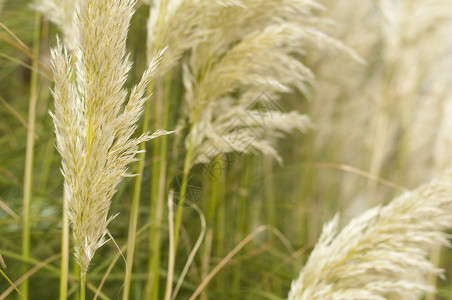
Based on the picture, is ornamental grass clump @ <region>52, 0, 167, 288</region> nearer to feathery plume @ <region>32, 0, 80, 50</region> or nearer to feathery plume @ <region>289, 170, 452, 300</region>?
feathery plume @ <region>32, 0, 80, 50</region>

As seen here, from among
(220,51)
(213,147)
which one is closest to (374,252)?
(213,147)

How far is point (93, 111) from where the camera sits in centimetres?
75

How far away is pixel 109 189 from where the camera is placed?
786 millimetres

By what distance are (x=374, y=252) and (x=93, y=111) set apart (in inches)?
29.3

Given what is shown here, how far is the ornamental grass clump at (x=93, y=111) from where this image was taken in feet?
2.40

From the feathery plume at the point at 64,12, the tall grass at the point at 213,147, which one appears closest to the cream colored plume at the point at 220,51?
the tall grass at the point at 213,147

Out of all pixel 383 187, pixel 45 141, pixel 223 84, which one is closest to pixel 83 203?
pixel 223 84

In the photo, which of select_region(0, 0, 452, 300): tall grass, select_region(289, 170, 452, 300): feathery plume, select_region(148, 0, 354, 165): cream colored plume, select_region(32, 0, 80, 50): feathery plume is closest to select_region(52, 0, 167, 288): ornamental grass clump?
select_region(0, 0, 452, 300): tall grass

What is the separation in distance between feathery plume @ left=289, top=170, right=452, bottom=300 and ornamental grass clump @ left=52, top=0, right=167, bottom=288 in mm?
526

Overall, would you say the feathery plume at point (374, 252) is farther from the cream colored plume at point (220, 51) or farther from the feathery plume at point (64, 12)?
the feathery plume at point (64, 12)

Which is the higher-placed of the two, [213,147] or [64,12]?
[64,12]

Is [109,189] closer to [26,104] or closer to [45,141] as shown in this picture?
[45,141]

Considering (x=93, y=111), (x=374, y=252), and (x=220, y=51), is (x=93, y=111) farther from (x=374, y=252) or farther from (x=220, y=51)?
(x=374, y=252)

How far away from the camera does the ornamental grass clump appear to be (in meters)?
0.73
